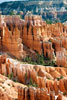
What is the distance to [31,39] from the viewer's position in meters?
64.2

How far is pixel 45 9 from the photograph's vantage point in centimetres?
15275

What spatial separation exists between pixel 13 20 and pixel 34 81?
22136 mm

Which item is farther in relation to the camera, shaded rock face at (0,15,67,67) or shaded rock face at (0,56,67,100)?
shaded rock face at (0,15,67,67)

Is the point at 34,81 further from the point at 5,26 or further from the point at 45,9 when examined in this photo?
the point at 45,9

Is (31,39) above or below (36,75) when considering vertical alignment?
above

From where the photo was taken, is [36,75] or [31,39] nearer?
[36,75]

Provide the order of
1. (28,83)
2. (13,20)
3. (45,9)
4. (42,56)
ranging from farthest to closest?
1. (45,9)
2. (13,20)
3. (42,56)
4. (28,83)

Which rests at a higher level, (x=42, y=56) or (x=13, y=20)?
(x=13, y=20)

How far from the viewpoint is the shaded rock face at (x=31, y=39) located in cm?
5806

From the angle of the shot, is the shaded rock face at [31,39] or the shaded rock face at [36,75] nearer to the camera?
the shaded rock face at [36,75]

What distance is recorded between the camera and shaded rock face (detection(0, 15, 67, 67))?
190 feet

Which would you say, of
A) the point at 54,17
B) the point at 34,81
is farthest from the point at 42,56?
the point at 54,17

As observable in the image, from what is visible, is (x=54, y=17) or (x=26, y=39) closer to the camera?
(x=26, y=39)

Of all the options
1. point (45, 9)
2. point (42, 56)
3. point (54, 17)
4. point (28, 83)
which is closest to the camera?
point (28, 83)
